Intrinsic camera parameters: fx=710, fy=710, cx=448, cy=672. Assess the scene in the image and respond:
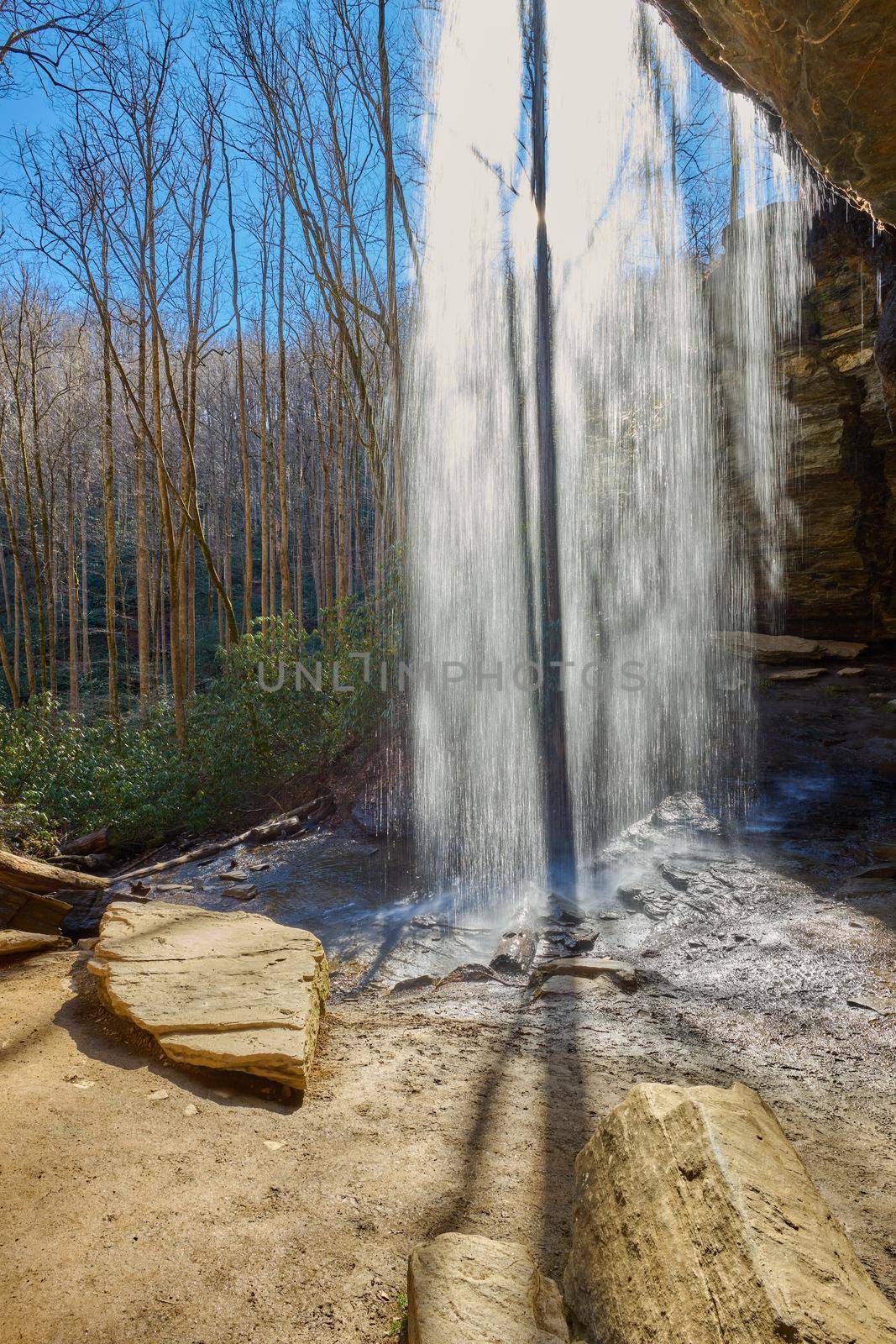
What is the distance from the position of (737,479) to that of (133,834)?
27.1 ft

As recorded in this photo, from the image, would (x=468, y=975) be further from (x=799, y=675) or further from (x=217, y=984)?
(x=799, y=675)

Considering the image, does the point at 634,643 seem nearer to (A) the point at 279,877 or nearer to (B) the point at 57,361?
(A) the point at 279,877

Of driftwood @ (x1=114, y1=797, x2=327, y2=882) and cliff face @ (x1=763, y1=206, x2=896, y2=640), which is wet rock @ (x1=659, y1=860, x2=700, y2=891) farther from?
cliff face @ (x1=763, y1=206, x2=896, y2=640)

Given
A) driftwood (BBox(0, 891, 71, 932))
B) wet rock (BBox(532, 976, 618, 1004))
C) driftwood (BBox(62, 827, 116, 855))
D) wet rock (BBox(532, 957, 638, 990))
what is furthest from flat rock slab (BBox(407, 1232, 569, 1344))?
driftwood (BBox(62, 827, 116, 855))

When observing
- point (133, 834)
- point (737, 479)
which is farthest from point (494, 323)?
point (133, 834)

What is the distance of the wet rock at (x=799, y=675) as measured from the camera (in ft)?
27.2

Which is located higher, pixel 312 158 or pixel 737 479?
pixel 312 158

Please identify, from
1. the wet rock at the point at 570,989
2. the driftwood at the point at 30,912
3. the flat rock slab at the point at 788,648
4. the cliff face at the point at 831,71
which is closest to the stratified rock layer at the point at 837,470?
the flat rock slab at the point at 788,648

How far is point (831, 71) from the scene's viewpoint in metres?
2.40

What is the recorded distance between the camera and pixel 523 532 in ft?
21.5

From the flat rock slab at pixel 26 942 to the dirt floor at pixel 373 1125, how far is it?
92mm

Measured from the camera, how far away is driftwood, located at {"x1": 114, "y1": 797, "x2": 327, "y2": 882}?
5.52 meters

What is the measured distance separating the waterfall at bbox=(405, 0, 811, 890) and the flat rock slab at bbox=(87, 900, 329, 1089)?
8.24 feet

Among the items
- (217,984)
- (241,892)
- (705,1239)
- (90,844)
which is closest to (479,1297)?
(705,1239)
